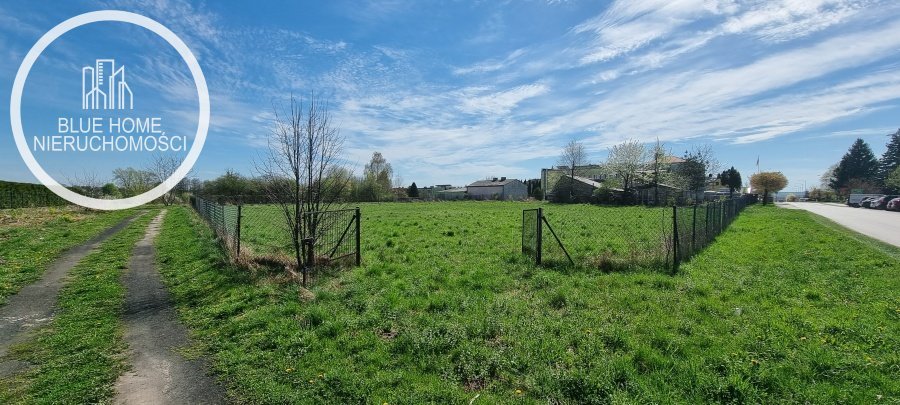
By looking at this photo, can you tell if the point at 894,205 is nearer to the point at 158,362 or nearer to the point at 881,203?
the point at 881,203

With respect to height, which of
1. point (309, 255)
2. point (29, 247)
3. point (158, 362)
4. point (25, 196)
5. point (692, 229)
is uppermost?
point (25, 196)

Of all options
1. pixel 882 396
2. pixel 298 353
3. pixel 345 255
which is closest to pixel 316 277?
pixel 345 255

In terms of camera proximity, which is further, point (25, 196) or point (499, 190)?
point (499, 190)

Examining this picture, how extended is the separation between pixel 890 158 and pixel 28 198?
407ft

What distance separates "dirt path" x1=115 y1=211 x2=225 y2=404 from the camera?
3.63 metres

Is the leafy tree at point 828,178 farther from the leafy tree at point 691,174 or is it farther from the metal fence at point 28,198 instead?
the metal fence at point 28,198

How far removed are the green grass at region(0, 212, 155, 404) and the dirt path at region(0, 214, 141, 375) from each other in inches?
5.3

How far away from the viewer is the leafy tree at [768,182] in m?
53.3

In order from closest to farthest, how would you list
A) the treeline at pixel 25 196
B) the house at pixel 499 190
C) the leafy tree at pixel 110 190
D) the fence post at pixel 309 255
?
the fence post at pixel 309 255 → the treeline at pixel 25 196 → the leafy tree at pixel 110 190 → the house at pixel 499 190

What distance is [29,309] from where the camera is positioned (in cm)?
616

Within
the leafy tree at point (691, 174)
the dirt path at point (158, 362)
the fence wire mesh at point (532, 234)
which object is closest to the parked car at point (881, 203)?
the leafy tree at point (691, 174)

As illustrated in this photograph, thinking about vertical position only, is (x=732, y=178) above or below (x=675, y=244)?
above

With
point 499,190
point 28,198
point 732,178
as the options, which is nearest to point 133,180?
point 28,198

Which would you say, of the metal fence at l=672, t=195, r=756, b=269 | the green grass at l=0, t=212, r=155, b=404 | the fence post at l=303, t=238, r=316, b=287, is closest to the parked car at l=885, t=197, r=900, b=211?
the metal fence at l=672, t=195, r=756, b=269
